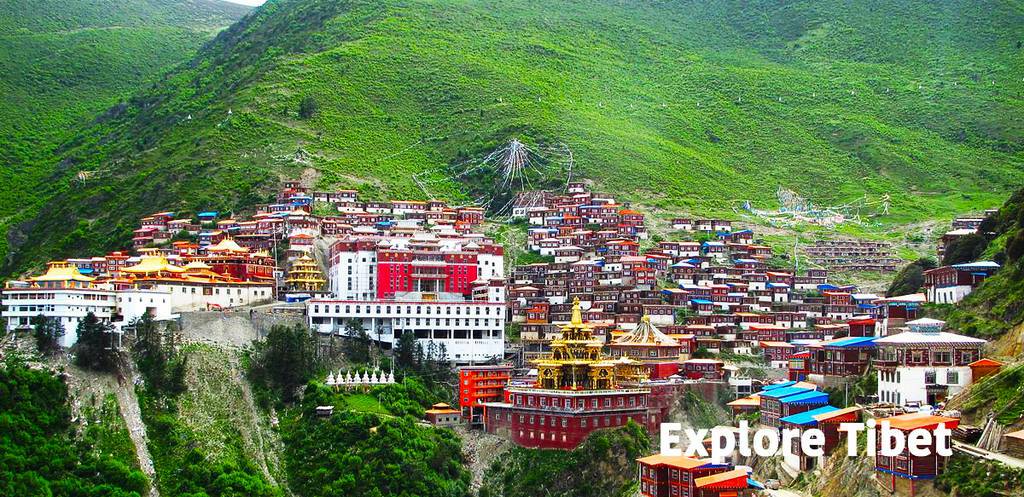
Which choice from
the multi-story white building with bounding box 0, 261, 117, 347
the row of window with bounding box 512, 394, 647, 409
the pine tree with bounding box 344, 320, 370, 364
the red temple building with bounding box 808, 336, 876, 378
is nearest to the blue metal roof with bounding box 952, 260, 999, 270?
the red temple building with bounding box 808, 336, 876, 378

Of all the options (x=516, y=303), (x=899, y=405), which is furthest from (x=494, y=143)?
(x=899, y=405)

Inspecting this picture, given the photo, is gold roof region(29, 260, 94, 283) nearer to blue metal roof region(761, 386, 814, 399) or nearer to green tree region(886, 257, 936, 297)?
blue metal roof region(761, 386, 814, 399)

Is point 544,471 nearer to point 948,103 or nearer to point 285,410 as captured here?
point 285,410

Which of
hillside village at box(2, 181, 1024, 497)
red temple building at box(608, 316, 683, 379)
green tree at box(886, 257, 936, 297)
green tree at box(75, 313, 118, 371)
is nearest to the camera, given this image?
hillside village at box(2, 181, 1024, 497)

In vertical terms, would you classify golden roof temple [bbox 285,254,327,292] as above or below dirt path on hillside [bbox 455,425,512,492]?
above

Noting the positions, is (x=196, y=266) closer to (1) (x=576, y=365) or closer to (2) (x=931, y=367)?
(1) (x=576, y=365)

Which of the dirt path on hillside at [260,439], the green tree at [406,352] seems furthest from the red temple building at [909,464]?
the green tree at [406,352]
